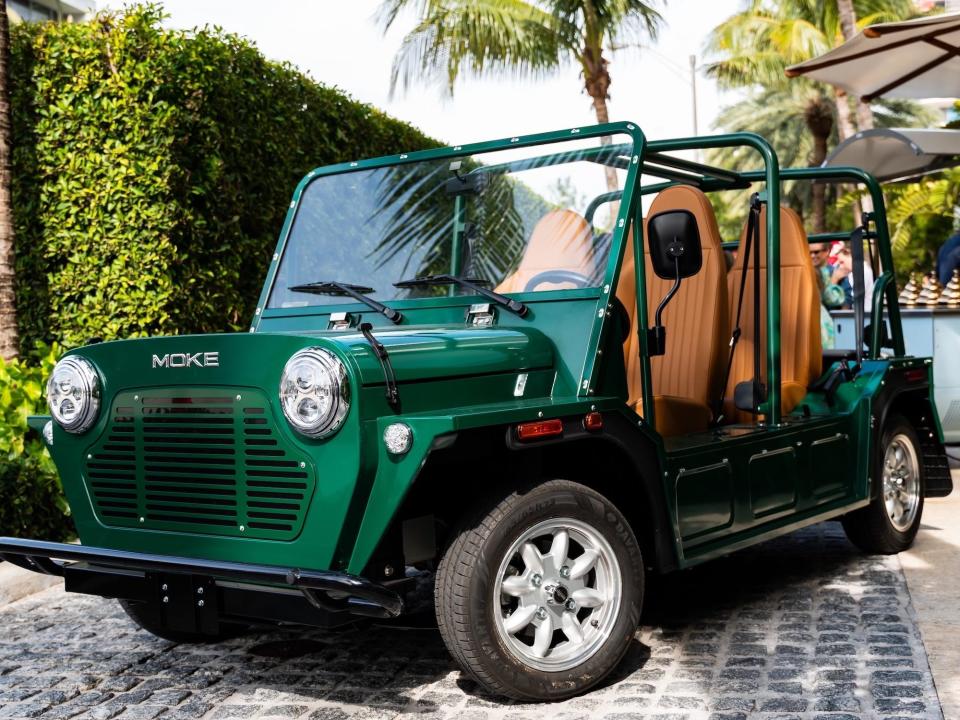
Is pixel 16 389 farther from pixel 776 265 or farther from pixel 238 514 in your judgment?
pixel 776 265

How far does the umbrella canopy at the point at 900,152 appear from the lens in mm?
11070

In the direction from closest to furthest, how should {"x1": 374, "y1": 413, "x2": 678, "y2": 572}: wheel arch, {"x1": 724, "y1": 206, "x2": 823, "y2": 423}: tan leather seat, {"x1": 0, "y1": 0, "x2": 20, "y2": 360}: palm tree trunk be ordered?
{"x1": 374, "y1": 413, "x2": 678, "y2": 572}: wheel arch, {"x1": 724, "y1": 206, "x2": 823, "y2": 423}: tan leather seat, {"x1": 0, "y1": 0, "x2": 20, "y2": 360}: palm tree trunk

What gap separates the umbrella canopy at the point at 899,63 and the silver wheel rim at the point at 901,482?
12.4 ft

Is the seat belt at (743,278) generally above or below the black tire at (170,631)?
above

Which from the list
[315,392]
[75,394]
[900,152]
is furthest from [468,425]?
[900,152]

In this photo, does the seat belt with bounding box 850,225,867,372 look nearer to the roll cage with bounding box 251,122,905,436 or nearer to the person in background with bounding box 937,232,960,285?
the roll cage with bounding box 251,122,905,436

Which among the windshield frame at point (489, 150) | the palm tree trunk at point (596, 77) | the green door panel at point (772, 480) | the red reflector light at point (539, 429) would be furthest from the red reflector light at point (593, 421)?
the palm tree trunk at point (596, 77)

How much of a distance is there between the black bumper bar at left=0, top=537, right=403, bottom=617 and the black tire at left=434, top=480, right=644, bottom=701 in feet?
1.06

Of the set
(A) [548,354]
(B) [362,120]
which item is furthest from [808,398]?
(B) [362,120]

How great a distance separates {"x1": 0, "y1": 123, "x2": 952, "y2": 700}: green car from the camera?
12.0ft

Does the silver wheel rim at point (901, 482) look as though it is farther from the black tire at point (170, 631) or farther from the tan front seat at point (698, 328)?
the black tire at point (170, 631)

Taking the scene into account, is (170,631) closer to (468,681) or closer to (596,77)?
(468,681)

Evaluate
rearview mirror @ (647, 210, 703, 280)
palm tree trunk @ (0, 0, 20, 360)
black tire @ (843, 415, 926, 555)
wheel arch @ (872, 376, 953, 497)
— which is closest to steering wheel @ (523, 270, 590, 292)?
rearview mirror @ (647, 210, 703, 280)

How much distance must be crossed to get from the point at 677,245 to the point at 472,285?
0.82 m
